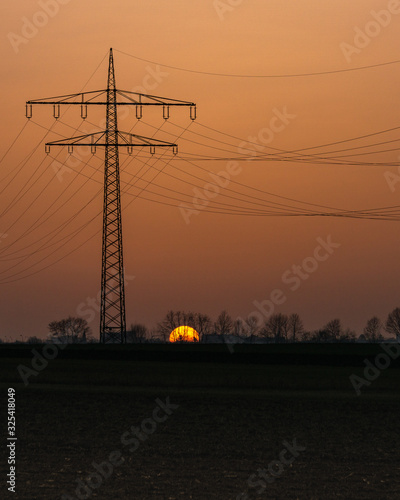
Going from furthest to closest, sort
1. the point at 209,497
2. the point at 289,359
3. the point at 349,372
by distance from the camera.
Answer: the point at 289,359 → the point at 349,372 → the point at 209,497

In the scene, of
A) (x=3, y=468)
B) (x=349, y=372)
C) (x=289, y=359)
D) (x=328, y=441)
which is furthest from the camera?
(x=289, y=359)

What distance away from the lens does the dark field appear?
814 inches

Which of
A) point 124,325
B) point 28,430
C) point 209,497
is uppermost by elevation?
point 124,325

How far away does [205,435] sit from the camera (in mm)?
29172

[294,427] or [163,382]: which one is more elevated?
[163,382]

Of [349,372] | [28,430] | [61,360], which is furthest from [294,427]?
[61,360]

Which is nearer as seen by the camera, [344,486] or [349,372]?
[344,486]

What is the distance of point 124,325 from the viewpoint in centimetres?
7081

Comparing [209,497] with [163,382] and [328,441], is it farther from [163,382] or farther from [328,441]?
[163,382]

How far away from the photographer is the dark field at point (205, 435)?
67.8 feet

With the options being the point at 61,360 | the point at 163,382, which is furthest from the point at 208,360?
the point at 163,382

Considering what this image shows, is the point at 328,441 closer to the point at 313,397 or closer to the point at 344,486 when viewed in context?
the point at 344,486

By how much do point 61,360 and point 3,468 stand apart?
53512mm

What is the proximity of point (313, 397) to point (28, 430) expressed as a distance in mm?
16715
